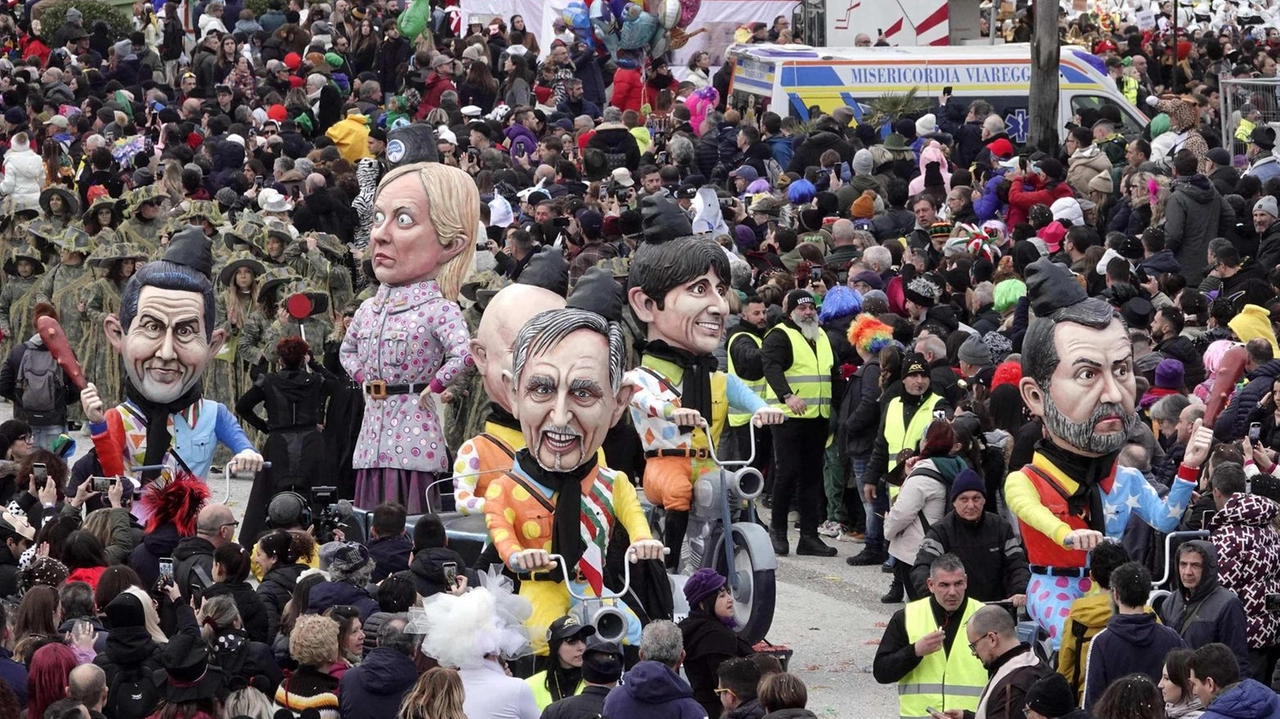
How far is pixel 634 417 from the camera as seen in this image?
10.1 meters

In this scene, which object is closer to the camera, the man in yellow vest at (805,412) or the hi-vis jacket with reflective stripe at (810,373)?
the man in yellow vest at (805,412)

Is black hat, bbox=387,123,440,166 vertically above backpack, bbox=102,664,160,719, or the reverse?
black hat, bbox=387,123,440,166

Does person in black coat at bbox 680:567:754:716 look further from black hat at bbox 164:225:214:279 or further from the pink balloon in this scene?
the pink balloon

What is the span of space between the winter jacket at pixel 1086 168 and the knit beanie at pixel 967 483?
7.70 metres

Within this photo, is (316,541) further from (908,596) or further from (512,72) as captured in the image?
(512,72)

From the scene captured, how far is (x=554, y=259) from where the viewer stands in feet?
A: 34.7

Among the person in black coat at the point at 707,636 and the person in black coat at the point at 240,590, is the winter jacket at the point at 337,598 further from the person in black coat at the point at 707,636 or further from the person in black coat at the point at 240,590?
the person in black coat at the point at 707,636

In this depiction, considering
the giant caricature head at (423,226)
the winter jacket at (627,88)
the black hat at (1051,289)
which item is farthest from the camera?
the winter jacket at (627,88)

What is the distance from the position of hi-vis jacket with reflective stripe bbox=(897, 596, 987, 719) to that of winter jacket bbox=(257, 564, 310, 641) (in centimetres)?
253

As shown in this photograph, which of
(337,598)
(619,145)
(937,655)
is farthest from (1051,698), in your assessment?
(619,145)

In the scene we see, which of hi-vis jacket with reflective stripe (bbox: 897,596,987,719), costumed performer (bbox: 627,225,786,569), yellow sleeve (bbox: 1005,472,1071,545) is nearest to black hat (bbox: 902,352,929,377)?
costumed performer (bbox: 627,225,786,569)

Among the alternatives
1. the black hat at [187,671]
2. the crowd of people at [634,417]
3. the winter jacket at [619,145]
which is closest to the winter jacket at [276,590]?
the crowd of people at [634,417]

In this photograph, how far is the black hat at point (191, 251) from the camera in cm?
1066

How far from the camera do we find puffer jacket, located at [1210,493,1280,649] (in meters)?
8.86
